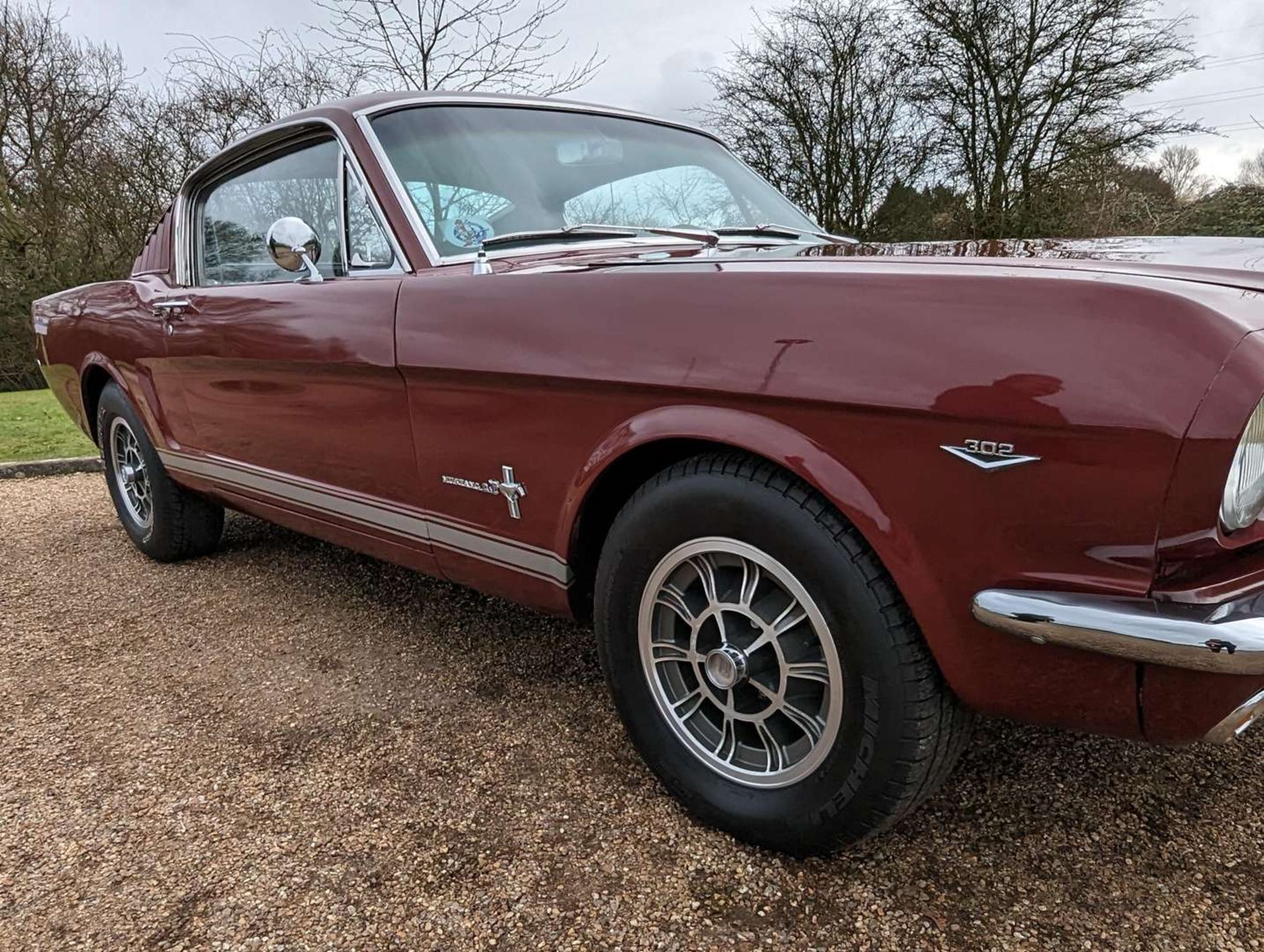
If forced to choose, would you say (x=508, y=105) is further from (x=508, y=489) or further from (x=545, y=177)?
(x=508, y=489)

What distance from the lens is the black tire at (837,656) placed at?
4.76 ft

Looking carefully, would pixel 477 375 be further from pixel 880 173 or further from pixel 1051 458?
pixel 880 173

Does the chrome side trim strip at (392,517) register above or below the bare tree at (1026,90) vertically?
Result: below

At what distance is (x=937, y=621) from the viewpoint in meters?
1.39

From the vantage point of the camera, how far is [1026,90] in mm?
12117

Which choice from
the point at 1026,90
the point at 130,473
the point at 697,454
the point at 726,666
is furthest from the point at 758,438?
Result: the point at 1026,90

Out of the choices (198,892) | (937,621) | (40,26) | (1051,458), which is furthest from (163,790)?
(40,26)

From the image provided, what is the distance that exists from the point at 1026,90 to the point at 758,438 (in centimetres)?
1307

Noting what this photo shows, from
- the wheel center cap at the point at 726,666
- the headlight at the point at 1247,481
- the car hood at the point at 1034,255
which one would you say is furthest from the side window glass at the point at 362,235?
the headlight at the point at 1247,481

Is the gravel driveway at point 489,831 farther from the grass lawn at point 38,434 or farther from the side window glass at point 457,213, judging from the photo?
the grass lawn at point 38,434

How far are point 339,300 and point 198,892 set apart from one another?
1.47 metres

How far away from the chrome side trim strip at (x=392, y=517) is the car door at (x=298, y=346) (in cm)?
1

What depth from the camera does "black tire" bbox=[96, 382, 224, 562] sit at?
3697 mm

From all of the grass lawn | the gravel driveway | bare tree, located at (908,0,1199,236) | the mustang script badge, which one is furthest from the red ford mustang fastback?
bare tree, located at (908,0,1199,236)
